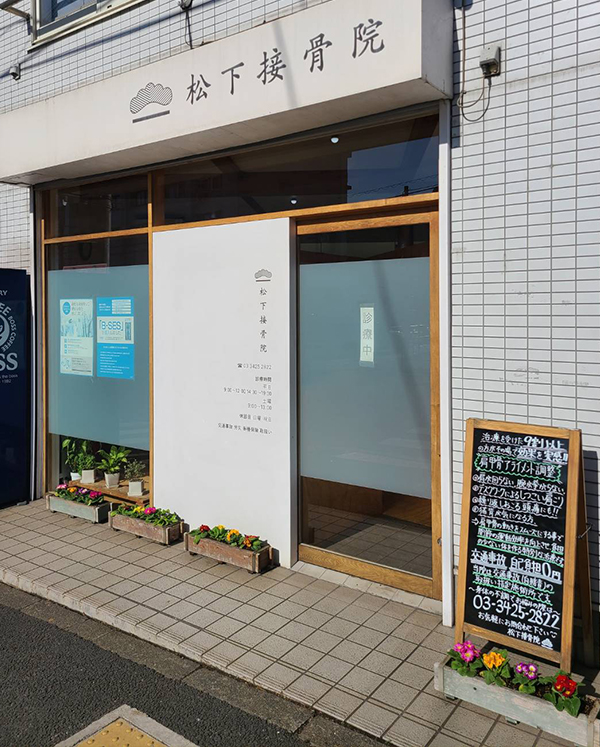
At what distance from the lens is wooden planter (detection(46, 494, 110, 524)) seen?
7.33 meters

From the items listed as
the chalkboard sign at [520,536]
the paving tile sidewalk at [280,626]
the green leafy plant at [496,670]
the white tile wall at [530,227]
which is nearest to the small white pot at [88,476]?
the paving tile sidewalk at [280,626]

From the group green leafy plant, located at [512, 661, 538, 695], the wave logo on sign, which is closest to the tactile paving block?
green leafy plant, located at [512, 661, 538, 695]

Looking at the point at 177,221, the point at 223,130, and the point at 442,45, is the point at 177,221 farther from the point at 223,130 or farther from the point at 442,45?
the point at 442,45

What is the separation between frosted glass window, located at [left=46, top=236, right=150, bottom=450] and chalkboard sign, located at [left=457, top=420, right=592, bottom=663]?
4.12 m

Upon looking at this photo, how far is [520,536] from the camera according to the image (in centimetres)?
416

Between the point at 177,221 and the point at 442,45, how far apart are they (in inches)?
130

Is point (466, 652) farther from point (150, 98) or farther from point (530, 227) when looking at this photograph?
point (150, 98)

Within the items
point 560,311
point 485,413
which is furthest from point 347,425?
point 560,311

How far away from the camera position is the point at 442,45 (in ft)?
15.5

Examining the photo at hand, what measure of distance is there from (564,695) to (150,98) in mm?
5858

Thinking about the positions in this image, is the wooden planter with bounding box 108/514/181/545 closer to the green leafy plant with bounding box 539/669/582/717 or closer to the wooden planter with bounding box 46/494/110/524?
the wooden planter with bounding box 46/494/110/524

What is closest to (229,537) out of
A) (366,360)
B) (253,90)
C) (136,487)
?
(136,487)

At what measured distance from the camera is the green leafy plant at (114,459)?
772 centimetres

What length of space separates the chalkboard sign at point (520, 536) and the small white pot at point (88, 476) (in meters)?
5.17
